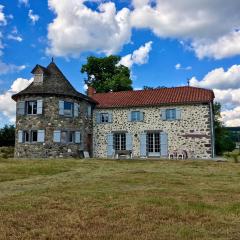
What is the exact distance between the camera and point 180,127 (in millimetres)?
27922

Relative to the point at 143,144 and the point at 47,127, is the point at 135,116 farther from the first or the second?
the point at 47,127

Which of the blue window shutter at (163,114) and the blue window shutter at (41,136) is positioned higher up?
the blue window shutter at (163,114)

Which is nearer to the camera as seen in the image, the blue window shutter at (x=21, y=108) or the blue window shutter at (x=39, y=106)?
the blue window shutter at (x=39, y=106)

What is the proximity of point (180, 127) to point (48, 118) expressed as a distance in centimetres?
1060

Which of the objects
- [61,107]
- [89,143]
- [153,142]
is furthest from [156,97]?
[61,107]

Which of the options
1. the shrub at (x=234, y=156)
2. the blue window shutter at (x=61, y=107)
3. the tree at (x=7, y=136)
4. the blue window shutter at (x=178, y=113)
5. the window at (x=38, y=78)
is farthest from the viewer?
the tree at (x=7, y=136)

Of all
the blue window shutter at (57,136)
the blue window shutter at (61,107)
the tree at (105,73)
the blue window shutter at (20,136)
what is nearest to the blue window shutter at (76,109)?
the blue window shutter at (61,107)

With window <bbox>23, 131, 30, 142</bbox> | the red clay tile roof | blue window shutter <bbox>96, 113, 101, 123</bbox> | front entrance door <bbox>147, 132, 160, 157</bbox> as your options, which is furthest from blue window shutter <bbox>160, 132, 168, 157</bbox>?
window <bbox>23, 131, 30, 142</bbox>

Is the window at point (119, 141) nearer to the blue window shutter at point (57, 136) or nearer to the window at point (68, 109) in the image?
the window at point (68, 109)

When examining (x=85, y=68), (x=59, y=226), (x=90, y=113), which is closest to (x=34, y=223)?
(x=59, y=226)

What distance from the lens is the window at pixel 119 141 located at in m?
29.9

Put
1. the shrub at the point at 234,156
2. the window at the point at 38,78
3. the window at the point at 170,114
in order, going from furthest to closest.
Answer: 1. the window at the point at 38,78
2. the window at the point at 170,114
3. the shrub at the point at 234,156

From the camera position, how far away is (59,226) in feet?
21.1

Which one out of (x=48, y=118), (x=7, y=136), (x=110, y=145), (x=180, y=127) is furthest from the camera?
(x=7, y=136)
